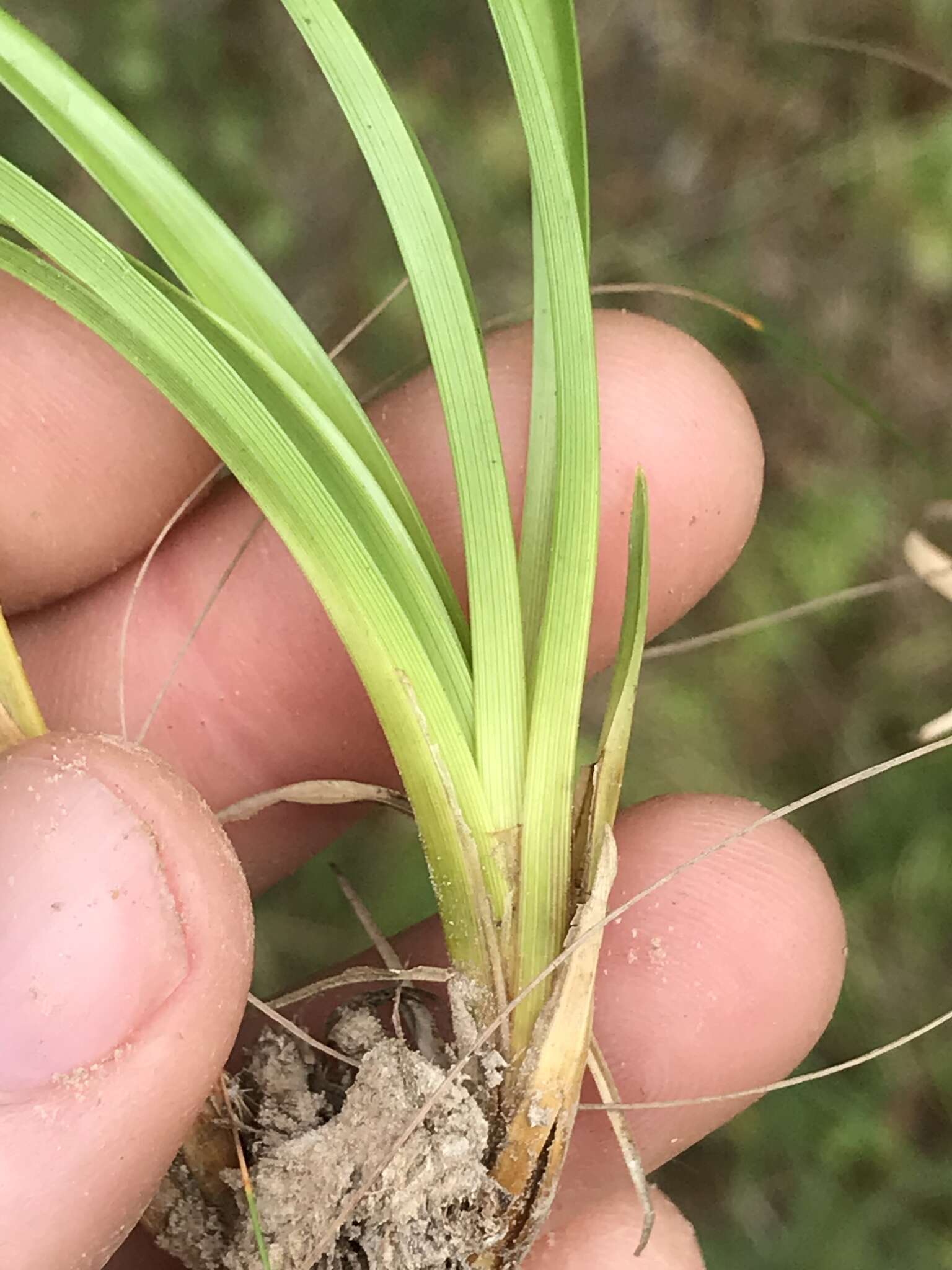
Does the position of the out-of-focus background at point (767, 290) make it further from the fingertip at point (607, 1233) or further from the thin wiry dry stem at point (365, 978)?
the thin wiry dry stem at point (365, 978)

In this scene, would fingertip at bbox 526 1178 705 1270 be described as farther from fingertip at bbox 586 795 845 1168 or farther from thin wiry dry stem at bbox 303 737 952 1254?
thin wiry dry stem at bbox 303 737 952 1254

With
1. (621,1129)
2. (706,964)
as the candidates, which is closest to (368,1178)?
(621,1129)

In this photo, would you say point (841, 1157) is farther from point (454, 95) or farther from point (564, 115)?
point (454, 95)

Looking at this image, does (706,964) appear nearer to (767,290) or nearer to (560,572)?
(560,572)

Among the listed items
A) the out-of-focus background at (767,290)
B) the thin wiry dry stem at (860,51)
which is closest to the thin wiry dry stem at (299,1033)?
the out-of-focus background at (767,290)

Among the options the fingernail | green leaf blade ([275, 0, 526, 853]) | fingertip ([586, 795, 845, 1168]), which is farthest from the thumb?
fingertip ([586, 795, 845, 1168])

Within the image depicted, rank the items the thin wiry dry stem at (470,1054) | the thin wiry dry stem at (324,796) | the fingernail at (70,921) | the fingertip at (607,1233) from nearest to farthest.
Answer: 1. the fingernail at (70,921)
2. the thin wiry dry stem at (470,1054)
3. the thin wiry dry stem at (324,796)
4. the fingertip at (607,1233)
